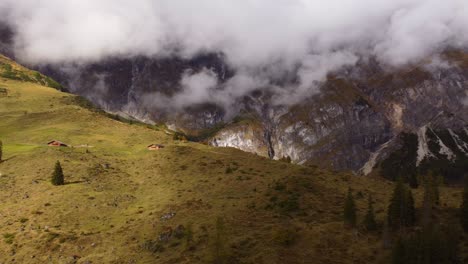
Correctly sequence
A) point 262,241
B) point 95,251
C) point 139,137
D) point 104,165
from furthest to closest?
point 139,137
point 104,165
point 95,251
point 262,241

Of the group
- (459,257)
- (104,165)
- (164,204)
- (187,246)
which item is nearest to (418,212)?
(459,257)

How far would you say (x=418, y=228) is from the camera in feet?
209

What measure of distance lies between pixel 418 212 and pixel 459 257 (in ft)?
54.8

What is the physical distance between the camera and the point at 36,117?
190 m

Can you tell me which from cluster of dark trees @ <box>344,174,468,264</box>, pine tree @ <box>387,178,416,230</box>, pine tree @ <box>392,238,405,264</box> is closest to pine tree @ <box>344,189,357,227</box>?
cluster of dark trees @ <box>344,174,468,264</box>

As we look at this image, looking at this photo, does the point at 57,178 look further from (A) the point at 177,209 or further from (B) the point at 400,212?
(B) the point at 400,212

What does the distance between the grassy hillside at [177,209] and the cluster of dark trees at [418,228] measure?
7.23 feet

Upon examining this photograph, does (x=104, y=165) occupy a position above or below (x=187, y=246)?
above

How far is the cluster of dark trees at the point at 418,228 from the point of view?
51562mm

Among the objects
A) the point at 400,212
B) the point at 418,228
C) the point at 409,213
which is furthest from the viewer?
the point at 409,213

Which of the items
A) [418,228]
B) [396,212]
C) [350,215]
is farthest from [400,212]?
[350,215]

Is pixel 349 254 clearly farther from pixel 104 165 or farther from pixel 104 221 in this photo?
pixel 104 165

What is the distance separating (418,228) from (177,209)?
40.9m

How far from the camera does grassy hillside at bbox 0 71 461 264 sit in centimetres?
A: 6219
